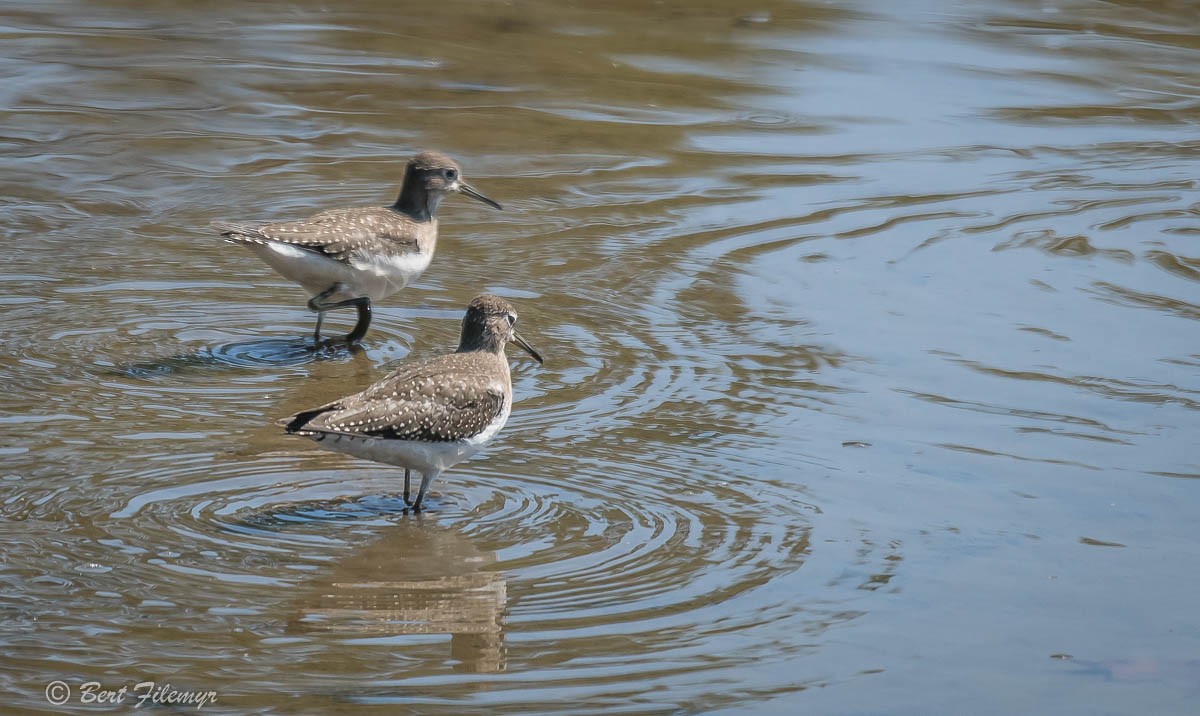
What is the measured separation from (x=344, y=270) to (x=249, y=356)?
2.57 ft

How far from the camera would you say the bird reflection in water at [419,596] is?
20.1ft

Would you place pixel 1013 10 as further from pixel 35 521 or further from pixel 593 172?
pixel 35 521

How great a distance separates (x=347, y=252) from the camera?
9953mm

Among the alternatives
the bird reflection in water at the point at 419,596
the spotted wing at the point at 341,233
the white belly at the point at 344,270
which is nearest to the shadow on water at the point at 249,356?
the white belly at the point at 344,270

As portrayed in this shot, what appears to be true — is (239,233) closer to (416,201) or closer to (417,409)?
(416,201)

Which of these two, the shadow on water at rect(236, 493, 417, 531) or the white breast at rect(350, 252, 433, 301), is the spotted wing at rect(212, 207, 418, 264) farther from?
the shadow on water at rect(236, 493, 417, 531)

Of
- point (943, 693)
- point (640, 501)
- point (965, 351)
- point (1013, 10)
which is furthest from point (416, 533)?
point (1013, 10)

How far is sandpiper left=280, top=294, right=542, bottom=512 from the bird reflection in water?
0.36 meters

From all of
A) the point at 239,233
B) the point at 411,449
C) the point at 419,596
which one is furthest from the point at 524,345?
the point at 419,596

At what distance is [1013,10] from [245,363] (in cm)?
1210

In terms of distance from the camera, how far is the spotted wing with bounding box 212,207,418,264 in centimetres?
974

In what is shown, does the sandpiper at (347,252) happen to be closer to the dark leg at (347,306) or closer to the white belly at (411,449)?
the dark leg at (347,306)

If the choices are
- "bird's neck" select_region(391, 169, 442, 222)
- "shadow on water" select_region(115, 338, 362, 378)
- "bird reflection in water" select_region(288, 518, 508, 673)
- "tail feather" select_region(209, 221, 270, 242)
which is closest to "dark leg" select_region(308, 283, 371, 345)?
"shadow on water" select_region(115, 338, 362, 378)

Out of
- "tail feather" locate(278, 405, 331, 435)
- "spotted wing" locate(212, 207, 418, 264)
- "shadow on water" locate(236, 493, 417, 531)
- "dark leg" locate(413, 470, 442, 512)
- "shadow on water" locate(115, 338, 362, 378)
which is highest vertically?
"spotted wing" locate(212, 207, 418, 264)
